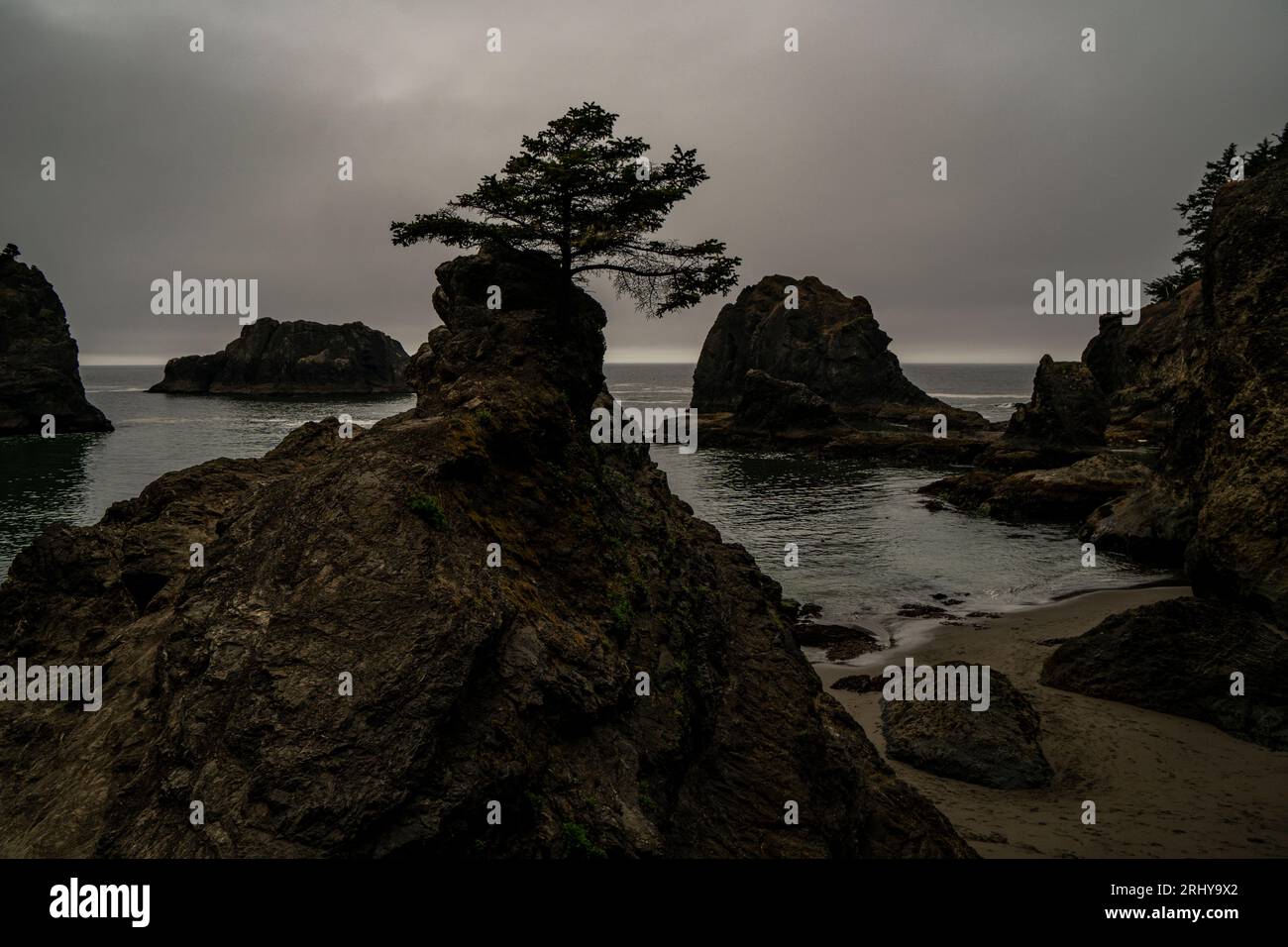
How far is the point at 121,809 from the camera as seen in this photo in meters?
7.12

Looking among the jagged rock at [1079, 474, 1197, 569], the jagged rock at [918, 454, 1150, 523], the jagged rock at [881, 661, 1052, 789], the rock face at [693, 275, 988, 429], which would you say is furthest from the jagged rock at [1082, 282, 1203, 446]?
the jagged rock at [881, 661, 1052, 789]

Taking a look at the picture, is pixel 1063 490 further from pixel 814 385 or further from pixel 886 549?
pixel 814 385

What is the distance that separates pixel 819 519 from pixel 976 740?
34045 millimetres

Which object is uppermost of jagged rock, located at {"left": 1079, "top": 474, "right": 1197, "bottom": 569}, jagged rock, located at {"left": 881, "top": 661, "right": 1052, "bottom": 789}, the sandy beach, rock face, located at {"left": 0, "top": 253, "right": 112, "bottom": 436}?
rock face, located at {"left": 0, "top": 253, "right": 112, "bottom": 436}

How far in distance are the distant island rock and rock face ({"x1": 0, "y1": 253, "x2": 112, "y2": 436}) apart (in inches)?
3310

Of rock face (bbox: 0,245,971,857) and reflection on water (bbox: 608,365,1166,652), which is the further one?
reflection on water (bbox: 608,365,1166,652)

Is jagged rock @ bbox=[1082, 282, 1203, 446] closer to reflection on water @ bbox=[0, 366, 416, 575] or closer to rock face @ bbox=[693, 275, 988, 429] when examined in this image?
rock face @ bbox=[693, 275, 988, 429]

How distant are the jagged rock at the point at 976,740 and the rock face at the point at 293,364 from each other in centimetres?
16881

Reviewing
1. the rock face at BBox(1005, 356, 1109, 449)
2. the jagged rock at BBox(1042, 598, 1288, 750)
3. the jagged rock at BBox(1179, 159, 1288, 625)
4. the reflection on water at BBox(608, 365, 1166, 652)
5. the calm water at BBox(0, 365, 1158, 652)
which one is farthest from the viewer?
the rock face at BBox(1005, 356, 1109, 449)

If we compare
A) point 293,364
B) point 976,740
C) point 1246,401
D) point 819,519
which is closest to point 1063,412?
point 819,519

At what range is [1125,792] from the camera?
14156 mm

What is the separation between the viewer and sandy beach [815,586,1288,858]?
483 inches

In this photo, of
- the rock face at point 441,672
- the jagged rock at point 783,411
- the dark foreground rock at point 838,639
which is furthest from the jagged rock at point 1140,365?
the rock face at point 441,672

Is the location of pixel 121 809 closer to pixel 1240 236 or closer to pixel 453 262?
pixel 453 262
